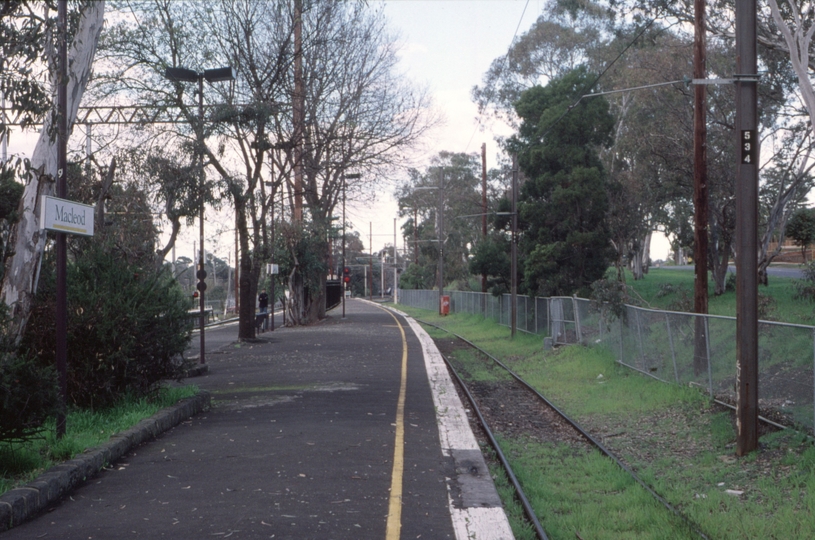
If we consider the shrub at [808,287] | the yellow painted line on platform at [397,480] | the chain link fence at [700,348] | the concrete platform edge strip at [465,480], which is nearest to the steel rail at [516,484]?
the concrete platform edge strip at [465,480]

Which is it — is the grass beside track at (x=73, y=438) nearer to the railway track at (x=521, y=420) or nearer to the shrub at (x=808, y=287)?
the railway track at (x=521, y=420)

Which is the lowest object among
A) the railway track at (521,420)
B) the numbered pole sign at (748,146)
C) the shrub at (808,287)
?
the railway track at (521,420)

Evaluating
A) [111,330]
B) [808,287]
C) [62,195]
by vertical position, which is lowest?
[111,330]

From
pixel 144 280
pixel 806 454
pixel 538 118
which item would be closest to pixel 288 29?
pixel 538 118

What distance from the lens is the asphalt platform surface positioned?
6473 mm

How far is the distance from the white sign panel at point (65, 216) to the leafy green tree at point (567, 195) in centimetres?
2186

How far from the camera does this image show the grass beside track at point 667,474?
7.07 metres

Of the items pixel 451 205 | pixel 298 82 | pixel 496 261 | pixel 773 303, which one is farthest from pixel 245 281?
pixel 451 205

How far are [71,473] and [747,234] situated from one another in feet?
24.9

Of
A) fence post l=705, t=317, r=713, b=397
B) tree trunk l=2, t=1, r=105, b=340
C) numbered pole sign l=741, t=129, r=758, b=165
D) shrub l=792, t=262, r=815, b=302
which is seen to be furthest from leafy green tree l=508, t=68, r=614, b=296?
tree trunk l=2, t=1, r=105, b=340

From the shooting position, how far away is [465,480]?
8.30 m

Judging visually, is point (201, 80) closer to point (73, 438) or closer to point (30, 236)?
point (30, 236)

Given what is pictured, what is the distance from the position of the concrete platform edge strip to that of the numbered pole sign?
4.59 m

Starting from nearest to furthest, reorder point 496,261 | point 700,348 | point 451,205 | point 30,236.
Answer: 1. point 30,236
2. point 700,348
3. point 496,261
4. point 451,205
